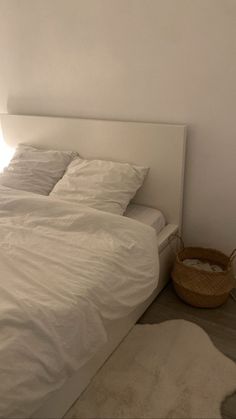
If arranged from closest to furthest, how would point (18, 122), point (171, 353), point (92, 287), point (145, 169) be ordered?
1. point (92, 287)
2. point (171, 353)
3. point (145, 169)
4. point (18, 122)

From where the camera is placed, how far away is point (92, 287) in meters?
1.19

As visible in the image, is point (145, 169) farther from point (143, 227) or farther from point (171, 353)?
point (171, 353)

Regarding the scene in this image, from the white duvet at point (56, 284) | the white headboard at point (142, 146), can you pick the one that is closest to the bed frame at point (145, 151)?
the white headboard at point (142, 146)

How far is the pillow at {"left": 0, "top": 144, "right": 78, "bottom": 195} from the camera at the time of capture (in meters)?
2.13

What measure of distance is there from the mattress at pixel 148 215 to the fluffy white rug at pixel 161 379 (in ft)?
2.11

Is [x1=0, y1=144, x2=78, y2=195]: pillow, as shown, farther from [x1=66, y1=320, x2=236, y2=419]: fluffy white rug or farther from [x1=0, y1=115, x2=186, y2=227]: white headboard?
[x1=66, y1=320, x2=236, y2=419]: fluffy white rug

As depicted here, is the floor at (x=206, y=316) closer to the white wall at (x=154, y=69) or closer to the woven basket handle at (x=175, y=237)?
the woven basket handle at (x=175, y=237)

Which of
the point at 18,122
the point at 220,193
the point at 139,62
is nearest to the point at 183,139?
the point at 220,193

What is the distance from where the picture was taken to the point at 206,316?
1.80 metres

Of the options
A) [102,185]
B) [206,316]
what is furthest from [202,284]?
[102,185]

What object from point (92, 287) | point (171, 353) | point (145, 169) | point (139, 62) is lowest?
point (171, 353)

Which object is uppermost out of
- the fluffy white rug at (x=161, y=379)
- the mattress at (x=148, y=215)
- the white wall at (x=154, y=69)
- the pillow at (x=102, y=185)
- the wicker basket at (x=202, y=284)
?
the white wall at (x=154, y=69)

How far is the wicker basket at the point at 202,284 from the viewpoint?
177cm

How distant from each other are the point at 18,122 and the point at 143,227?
1.62 metres
